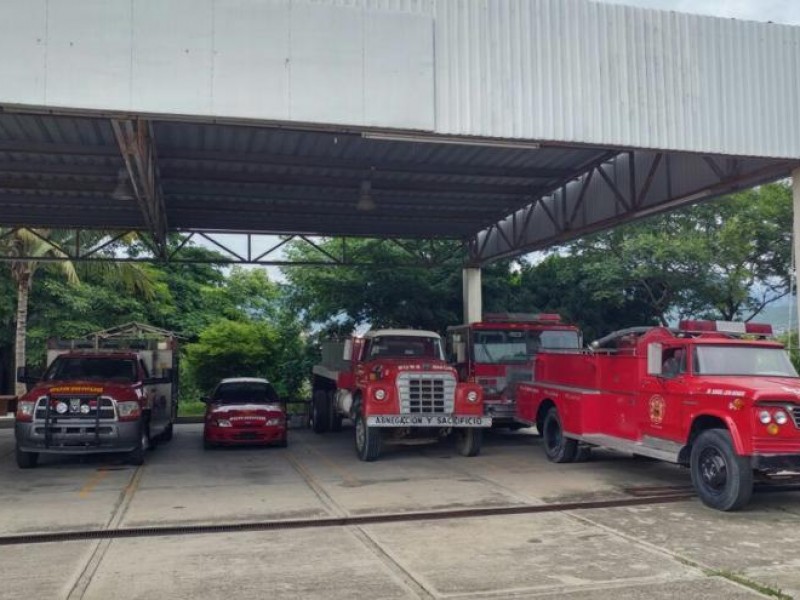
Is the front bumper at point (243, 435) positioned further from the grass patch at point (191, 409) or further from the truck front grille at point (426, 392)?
the grass patch at point (191, 409)

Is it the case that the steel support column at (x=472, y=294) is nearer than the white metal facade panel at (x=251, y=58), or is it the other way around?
the white metal facade panel at (x=251, y=58)

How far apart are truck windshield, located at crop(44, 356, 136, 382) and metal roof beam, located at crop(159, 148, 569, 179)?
394 cm

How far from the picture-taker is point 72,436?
12.0m

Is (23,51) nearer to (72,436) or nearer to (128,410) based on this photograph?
(128,410)

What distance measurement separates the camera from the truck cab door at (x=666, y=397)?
10047mm

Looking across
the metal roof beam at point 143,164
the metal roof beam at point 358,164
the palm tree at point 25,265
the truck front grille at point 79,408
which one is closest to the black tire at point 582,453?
the metal roof beam at point 358,164

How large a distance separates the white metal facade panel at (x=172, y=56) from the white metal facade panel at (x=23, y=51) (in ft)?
3.49

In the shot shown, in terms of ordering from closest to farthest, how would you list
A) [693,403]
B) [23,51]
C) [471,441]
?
[23,51], [693,403], [471,441]

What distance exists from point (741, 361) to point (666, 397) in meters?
1.09

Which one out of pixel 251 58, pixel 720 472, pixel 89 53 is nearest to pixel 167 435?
pixel 89 53

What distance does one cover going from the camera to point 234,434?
1496cm

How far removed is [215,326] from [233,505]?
54.9 ft

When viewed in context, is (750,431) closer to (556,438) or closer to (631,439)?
(631,439)

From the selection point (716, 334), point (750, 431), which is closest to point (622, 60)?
point (716, 334)
